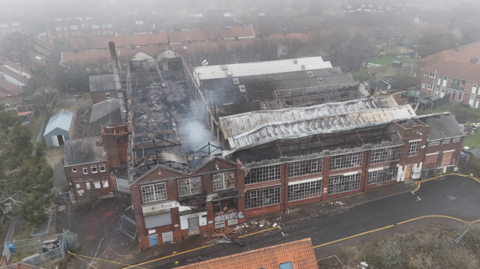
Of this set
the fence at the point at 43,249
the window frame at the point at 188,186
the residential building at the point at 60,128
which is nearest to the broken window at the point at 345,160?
the window frame at the point at 188,186

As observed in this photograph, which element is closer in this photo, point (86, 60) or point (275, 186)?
point (275, 186)

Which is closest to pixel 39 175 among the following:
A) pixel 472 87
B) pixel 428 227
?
pixel 428 227

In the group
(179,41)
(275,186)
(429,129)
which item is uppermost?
(179,41)

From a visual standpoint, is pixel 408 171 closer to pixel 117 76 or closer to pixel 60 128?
pixel 117 76

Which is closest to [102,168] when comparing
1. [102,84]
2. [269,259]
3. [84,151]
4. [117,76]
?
[84,151]

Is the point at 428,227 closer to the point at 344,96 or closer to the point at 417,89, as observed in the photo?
the point at 344,96

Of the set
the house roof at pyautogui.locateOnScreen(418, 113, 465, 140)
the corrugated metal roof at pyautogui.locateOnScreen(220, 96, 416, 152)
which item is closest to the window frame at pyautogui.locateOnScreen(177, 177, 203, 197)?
the corrugated metal roof at pyautogui.locateOnScreen(220, 96, 416, 152)

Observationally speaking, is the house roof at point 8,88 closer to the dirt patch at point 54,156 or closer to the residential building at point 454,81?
the dirt patch at point 54,156
